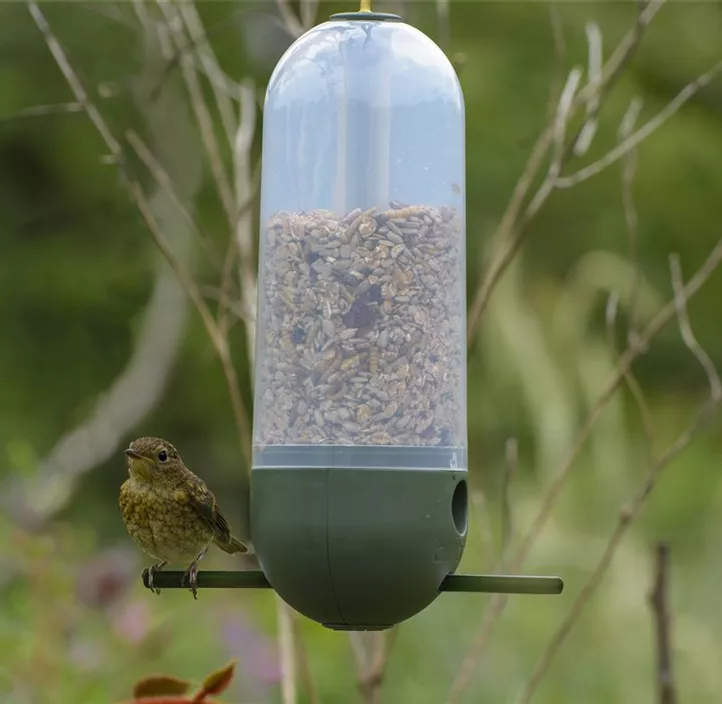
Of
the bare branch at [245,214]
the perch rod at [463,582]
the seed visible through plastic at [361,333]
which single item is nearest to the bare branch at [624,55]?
the seed visible through plastic at [361,333]

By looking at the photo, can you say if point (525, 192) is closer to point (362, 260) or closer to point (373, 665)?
point (362, 260)

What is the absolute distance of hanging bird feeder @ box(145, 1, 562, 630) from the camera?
9.11 feet

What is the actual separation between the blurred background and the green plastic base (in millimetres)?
2335

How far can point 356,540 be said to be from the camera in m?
2.74

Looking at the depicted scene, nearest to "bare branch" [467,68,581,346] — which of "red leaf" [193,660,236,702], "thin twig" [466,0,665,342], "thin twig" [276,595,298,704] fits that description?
"thin twig" [466,0,665,342]

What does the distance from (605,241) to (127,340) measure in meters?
3.18

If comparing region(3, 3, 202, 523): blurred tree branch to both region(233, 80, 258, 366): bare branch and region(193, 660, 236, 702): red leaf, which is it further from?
region(193, 660, 236, 702): red leaf

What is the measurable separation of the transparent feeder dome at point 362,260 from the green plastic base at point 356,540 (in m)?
0.04

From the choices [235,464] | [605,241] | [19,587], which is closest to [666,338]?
[605,241]

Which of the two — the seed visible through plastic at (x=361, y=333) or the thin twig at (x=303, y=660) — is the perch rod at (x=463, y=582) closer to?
the seed visible through plastic at (x=361, y=333)

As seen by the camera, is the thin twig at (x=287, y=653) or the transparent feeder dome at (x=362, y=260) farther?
the thin twig at (x=287, y=653)

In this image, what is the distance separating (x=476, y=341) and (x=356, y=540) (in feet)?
10.5

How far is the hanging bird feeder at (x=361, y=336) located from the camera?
278 cm

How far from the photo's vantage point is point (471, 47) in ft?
29.3
